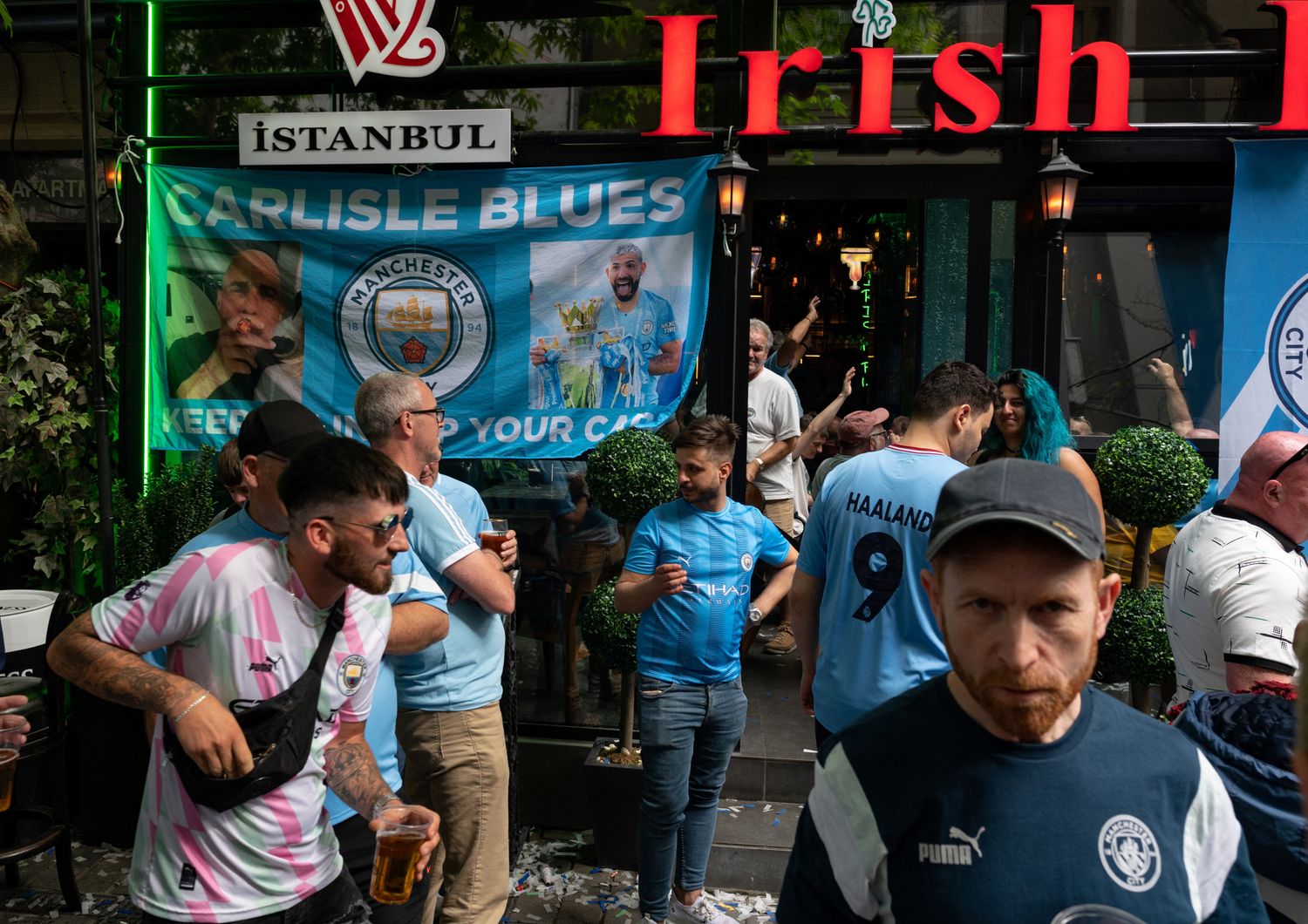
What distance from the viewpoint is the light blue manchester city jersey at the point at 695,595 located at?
4.39 m

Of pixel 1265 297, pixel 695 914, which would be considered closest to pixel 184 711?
pixel 695 914

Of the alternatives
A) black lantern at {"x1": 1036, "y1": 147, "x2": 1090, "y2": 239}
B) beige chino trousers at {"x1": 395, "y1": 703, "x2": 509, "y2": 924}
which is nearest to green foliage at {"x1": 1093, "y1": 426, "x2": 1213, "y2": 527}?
black lantern at {"x1": 1036, "y1": 147, "x2": 1090, "y2": 239}

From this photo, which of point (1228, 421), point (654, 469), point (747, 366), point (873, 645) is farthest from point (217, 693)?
point (1228, 421)

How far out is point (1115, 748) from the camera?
1.52 metres

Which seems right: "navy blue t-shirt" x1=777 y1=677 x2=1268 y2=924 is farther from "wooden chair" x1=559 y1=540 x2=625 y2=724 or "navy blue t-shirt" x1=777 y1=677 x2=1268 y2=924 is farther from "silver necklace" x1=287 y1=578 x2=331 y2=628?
"wooden chair" x1=559 y1=540 x2=625 y2=724

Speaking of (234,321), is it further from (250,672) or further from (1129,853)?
(1129,853)

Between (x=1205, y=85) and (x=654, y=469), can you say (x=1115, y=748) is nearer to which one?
(x=654, y=469)

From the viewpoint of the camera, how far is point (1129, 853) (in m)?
1.47

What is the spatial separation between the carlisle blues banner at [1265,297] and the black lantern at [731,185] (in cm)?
267

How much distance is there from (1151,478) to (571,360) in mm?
3070

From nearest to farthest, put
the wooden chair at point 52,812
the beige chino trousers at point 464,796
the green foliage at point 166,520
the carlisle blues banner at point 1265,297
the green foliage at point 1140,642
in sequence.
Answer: the beige chino trousers at point 464,796, the wooden chair at point 52,812, the green foliage at point 1140,642, the green foliage at point 166,520, the carlisle blues banner at point 1265,297

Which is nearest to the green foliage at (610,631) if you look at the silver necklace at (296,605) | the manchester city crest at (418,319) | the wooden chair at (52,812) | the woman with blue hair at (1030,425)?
the manchester city crest at (418,319)

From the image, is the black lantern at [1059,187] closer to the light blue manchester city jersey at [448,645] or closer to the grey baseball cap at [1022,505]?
the light blue manchester city jersey at [448,645]

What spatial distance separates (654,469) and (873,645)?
192cm
